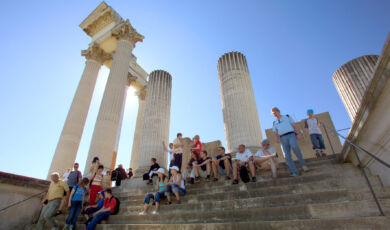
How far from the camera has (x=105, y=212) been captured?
5.66 meters

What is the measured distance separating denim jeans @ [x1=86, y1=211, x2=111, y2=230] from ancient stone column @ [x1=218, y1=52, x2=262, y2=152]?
6960 millimetres

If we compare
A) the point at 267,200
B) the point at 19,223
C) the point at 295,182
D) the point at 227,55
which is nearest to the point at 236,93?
the point at 227,55

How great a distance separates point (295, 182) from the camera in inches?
206

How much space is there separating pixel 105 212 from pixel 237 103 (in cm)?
855

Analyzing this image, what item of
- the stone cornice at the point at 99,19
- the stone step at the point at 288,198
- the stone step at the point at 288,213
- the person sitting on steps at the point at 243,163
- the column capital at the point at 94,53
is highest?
the stone cornice at the point at 99,19

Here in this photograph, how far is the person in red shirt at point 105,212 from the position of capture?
17.2 feet

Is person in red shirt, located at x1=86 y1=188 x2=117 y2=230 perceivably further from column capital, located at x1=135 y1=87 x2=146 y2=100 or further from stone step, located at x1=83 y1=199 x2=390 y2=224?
column capital, located at x1=135 y1=87 x2=146 y2=100

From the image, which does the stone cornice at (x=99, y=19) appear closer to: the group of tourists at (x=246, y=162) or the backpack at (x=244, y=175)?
the group of tourists at (x=246, y=162)

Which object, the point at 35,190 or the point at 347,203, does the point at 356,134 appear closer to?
the point at 347,203

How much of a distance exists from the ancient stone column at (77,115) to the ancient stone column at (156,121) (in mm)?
5180

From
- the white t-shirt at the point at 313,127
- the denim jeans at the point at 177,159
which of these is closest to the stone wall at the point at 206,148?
the denim jeans at the point at 177,159

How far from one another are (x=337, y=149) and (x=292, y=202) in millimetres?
10376

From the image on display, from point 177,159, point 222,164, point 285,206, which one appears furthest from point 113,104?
point 285,206

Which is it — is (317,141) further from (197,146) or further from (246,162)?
(197,146)
